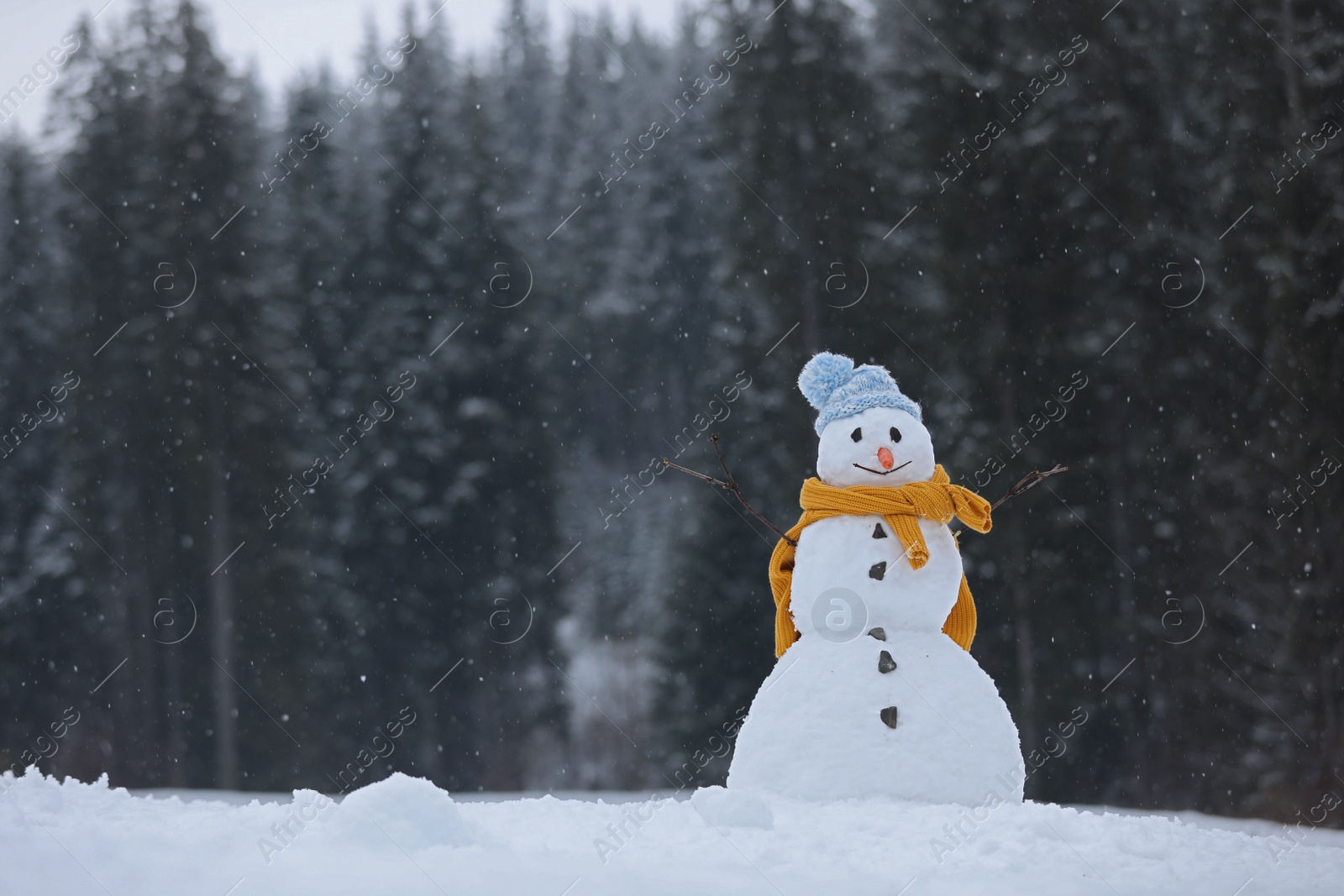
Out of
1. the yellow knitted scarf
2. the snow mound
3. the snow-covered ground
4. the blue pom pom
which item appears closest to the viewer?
the snow-covered ground

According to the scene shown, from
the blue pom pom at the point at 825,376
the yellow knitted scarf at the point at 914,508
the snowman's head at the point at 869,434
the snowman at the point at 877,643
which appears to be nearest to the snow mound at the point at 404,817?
the snowman at the point at 877,643

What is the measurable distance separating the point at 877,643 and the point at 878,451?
896 millimetres

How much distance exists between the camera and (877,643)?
215 inches

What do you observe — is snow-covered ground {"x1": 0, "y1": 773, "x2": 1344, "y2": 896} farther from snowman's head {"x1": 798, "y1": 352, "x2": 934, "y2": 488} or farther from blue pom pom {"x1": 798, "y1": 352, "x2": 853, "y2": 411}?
blue pom pom {"x1": 798, "y1": 352, "x2": 853, "y2": 411}

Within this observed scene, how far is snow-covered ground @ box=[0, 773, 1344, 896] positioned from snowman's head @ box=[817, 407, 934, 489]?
1540mm

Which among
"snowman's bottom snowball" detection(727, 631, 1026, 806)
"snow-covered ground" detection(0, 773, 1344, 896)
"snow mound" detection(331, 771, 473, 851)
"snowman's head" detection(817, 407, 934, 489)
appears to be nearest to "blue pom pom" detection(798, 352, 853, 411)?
"snowman's head" detection(817, 407, 934, 489)

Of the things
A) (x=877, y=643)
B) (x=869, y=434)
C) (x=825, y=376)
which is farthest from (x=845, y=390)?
(x=877, y=643)

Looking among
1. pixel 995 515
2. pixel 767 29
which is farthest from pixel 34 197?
pixel 995 515

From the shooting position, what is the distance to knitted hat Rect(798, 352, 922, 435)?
19.4ft

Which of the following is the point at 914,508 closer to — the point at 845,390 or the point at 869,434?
the point at 869,434

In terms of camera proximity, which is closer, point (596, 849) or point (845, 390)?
point (596, 849)

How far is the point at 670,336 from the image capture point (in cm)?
2541

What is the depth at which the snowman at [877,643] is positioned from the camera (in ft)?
17.2

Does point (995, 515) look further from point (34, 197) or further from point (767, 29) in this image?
point (34, 197)
